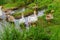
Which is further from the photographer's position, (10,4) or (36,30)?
(10,4)

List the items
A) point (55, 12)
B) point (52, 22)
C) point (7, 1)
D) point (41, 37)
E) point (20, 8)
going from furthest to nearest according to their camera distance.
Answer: point (7, 1)
point (20, 8)
point (55, 12)
point (52, 22)
point (41, 37)

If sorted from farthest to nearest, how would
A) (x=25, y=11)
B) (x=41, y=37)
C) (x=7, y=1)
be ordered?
(x=7, y=1) < (x=25, y=11) < (x=41, y=37)

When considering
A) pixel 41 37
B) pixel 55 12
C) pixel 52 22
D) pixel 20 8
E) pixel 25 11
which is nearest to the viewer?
pixel 41 37

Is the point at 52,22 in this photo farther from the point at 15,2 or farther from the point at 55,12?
the point at 15,2

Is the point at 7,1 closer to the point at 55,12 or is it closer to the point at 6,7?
the point at 6,7

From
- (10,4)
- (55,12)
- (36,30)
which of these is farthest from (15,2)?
(36,30)

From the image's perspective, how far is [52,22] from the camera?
10516 millimetres

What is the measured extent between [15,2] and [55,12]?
397 centimetres

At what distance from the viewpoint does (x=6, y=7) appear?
1437 centimetres

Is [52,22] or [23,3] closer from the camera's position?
[52,22]

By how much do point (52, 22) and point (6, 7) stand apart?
14.7ft

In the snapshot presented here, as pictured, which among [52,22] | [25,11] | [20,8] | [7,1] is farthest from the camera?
[7,1]

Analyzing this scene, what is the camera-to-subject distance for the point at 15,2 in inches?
588

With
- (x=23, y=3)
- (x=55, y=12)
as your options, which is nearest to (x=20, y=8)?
(x=23, y=3)
